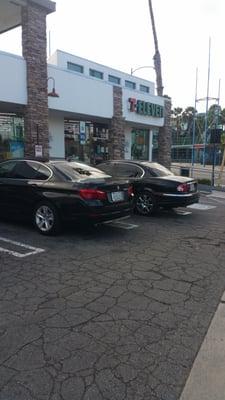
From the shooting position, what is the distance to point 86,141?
63.8 feet

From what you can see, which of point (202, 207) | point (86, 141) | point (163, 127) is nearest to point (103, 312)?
point (202, 207)

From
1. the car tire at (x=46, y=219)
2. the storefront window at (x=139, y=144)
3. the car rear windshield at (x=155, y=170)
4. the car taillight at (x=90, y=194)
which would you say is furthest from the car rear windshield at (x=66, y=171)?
the storefront window at (x=139, y=144)

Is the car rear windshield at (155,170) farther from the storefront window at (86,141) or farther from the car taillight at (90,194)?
the storefront window at (86,141)

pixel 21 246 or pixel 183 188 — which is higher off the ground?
pixel 183 188

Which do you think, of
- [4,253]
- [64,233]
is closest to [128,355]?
[4,253]

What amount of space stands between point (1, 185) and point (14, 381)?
19.1 ft

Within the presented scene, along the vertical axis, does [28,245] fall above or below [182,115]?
below

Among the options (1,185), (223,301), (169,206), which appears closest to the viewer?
(223,301)

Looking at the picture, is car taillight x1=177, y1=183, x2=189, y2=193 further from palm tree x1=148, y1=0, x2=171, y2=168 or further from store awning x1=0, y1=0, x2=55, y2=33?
palm tree x1=148, y1=0, x2=171, y2=168

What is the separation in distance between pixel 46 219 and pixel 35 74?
26.8 feet

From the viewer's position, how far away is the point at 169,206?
991 cm

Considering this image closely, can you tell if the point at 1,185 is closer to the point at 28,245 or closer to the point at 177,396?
the point at 28,245

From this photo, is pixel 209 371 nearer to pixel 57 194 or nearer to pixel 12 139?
pixel 57 194

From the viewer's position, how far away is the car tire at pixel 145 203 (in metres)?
10.0
